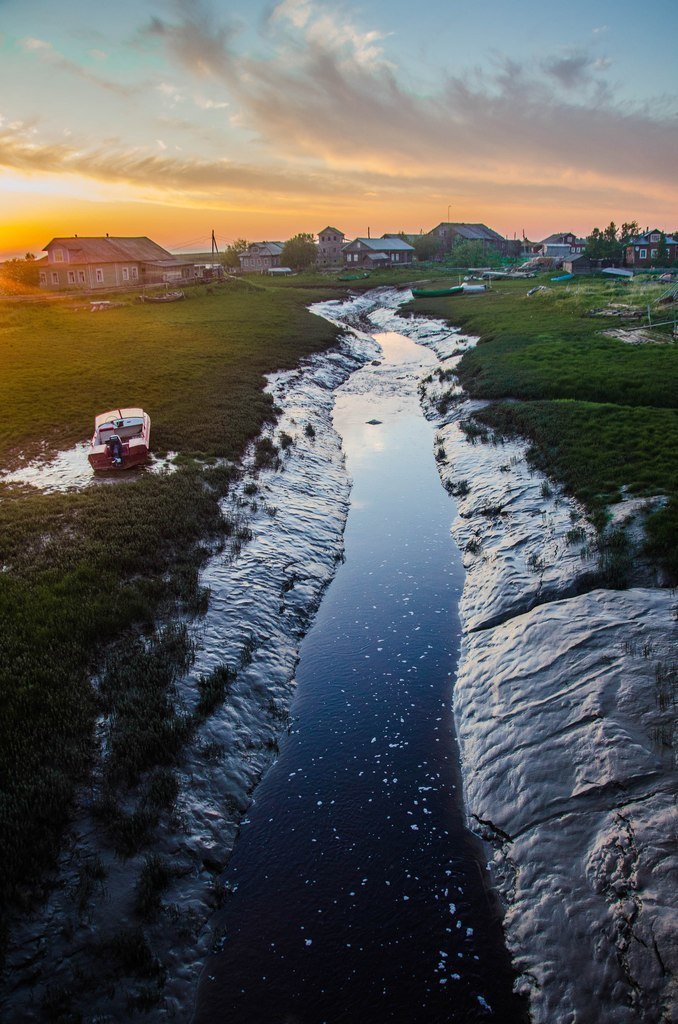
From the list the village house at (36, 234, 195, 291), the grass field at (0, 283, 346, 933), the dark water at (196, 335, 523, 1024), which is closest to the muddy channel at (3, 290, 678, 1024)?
the dark water at (196, 335, 523, 1024)

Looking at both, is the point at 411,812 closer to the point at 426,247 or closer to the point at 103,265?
the point at 103,265

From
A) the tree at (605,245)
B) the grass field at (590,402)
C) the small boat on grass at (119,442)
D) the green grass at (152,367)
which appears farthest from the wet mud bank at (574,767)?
the tree at (605,245)

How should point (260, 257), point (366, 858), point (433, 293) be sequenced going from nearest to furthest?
point (366, 858), point (433, 293), point (260, 257)

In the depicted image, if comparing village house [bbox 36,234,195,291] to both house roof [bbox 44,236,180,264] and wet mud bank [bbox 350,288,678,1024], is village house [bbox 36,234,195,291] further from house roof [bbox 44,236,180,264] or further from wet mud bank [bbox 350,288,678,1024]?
wet mud bank [bbox 350,288,678,1024]

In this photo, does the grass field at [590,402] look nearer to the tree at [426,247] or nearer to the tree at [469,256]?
the tree at [469,256]

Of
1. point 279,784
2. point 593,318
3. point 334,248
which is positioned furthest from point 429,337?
point 334,248

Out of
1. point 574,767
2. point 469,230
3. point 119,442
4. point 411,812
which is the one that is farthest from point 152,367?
point 469,230
